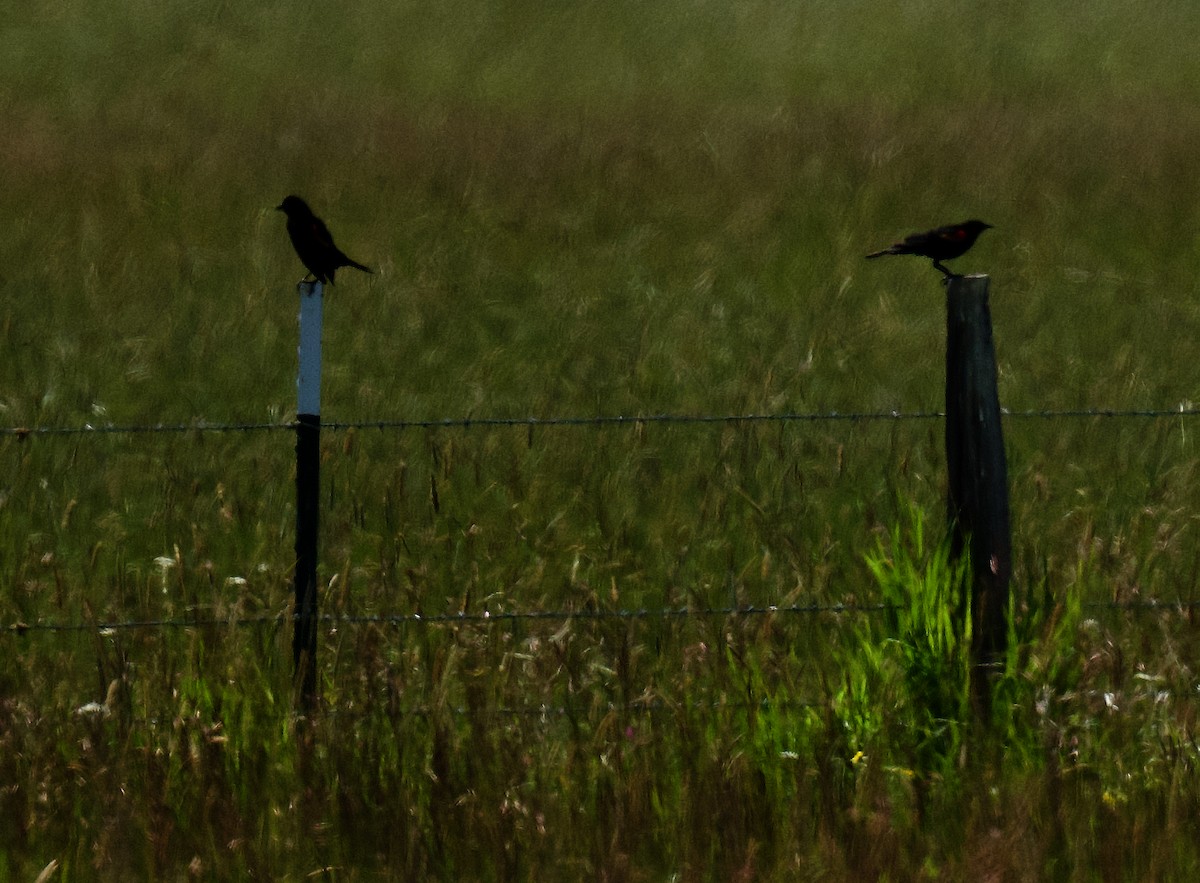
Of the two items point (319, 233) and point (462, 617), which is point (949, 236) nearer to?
point (319, 233)

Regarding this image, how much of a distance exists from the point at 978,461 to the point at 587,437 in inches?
122

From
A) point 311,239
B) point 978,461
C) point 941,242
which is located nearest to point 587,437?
point 941,242

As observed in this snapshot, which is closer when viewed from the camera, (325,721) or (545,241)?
(325,721)

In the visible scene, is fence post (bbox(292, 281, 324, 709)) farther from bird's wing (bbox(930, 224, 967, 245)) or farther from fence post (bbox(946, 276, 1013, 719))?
bird's wing (bbox(930, 224, 967, 245))

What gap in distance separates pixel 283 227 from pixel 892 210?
4275 mm

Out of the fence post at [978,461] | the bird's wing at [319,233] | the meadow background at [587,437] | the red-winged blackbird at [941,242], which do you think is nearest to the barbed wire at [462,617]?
the meadow background at [587,437]

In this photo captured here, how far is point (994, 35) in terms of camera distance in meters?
18.7

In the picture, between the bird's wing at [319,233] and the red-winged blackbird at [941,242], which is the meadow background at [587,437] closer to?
the bird's wing at [319,233]

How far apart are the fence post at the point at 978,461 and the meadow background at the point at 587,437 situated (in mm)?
139

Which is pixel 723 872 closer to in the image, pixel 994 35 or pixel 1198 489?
pixel 1198 489

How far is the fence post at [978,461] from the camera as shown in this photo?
4.74 m

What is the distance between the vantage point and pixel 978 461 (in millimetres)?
4809

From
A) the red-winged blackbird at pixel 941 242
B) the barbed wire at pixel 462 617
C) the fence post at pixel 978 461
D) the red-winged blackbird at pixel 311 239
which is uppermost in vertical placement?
the red-winged blackbird at pixel 941 242

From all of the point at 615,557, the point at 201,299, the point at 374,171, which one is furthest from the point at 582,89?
the point at 615,557
